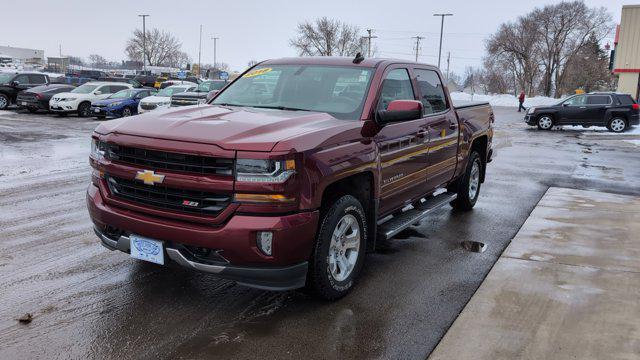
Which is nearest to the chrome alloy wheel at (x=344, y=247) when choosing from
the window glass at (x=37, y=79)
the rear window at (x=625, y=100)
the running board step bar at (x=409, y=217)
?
the running board step bar at (x=409, y=217)

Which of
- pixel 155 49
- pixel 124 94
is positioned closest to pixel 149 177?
pixel 124 94

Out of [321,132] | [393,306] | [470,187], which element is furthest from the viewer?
[470,187]

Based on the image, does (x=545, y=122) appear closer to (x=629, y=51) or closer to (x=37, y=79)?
(x=629, y=51)

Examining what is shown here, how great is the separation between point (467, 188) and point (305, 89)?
3355 mm

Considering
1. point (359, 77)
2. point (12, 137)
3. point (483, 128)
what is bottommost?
point (12, 137)

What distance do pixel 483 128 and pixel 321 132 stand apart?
453 cm

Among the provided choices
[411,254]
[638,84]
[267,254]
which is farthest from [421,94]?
[638,84]

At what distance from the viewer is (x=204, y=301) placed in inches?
169

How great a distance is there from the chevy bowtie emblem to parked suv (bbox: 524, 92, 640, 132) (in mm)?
23183

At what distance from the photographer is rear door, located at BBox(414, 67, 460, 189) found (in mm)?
5867

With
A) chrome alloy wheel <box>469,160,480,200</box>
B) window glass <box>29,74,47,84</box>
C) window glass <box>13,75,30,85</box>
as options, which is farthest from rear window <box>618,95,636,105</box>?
window glass <box>13,75,30,85</box>

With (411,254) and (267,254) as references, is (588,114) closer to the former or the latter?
(411,254)

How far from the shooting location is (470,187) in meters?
7.68

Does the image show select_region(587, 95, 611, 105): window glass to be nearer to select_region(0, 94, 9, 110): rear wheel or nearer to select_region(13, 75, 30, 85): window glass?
select_region(13, 75, 30, 85): window glass
